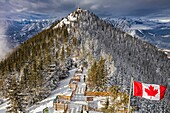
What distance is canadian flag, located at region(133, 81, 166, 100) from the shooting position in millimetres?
19203

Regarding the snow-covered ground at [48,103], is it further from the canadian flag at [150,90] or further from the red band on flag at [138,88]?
the canadian flag at [150,90]

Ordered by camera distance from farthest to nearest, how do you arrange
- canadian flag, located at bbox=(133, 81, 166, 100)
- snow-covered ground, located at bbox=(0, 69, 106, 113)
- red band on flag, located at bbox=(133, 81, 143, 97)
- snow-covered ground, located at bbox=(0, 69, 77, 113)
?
snow-covered ground, located at bbox=(0, 69, 77, 113)
snow-covered ground, located at bbox=(0, 69, 106, 113)
red band on flag, located at bbox=(133, 81, 143, 97)
canadian flag, located at bbox=(133, 81, 166, 100)

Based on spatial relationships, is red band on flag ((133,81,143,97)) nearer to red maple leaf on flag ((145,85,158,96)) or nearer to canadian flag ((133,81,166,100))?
canadian flag ((133,81,166,100))

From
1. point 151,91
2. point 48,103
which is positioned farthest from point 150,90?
point 48,103

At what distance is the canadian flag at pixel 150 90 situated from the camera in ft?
63.0

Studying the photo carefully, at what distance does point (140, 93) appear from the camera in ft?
64.5

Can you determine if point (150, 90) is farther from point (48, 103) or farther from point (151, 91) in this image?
point (48, 103)

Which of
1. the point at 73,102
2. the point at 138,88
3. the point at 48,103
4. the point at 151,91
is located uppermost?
the point at 138,88

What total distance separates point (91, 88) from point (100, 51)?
81310 mm

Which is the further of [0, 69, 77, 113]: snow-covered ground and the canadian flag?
[0, 69, 77, 113]: snow-covered ground

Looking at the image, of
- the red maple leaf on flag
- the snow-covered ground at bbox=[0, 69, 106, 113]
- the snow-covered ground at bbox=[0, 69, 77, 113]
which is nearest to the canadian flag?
the red maple leaf on flag

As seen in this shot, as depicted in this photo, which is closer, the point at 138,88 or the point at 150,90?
the point at 150,90

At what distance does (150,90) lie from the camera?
1931 cm

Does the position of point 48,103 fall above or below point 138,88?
below
